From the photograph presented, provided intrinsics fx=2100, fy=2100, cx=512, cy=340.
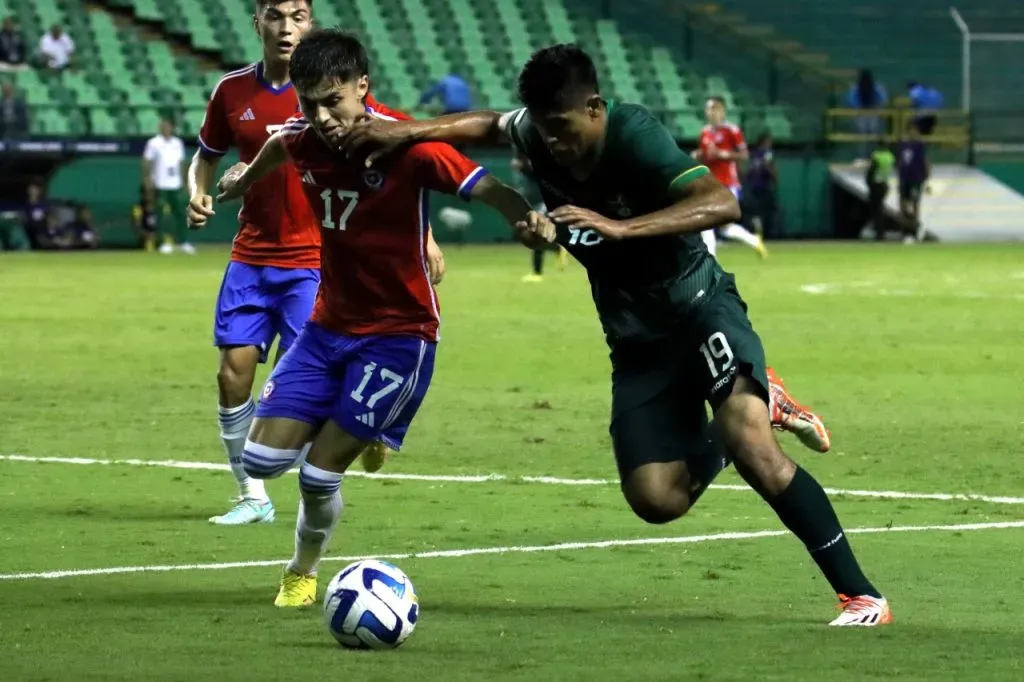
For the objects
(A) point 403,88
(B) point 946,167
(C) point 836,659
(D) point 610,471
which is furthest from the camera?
(B) point 946,167

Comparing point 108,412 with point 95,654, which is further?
point 108,412

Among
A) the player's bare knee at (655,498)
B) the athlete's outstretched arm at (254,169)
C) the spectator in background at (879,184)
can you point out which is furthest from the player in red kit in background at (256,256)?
the spectator in background at (879,184)

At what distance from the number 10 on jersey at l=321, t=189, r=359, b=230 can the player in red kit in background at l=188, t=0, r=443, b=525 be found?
7.26 ft

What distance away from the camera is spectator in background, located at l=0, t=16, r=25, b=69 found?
34.1 meters

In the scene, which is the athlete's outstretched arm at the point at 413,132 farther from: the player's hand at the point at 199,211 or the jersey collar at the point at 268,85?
the jersey collar at the point at 268,85

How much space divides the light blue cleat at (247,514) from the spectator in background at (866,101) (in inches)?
1282

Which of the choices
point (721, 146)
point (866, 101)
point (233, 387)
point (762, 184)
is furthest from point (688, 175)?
point (866, 101)

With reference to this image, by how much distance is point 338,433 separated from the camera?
736 cm

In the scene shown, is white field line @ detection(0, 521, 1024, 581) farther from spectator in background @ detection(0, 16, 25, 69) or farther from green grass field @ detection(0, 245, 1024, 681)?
spectator in background @ detection(0, 16, 25, 69)

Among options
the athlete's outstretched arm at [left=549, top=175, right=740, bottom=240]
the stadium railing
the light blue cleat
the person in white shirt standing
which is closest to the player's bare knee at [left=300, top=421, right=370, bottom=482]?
the athlete's outstretched arm at [left=549, top=175, right=740, bottom=240]

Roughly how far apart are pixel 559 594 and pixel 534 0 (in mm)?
36298

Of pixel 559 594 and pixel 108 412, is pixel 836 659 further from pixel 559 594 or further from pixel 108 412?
pixel 108 412

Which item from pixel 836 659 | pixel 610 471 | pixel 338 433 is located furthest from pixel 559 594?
pixel 610 471

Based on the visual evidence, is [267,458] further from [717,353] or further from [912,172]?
[912,172]
